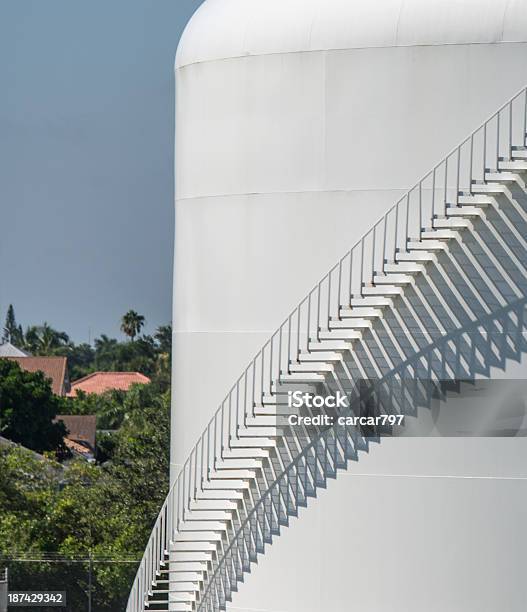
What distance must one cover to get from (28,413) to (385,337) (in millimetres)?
77167

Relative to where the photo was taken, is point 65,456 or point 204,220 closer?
point 204,220

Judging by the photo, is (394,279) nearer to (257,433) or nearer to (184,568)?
(257,433)

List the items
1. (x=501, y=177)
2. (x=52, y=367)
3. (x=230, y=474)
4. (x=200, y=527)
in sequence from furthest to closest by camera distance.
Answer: (x=52, y=367) → (x=200, y=527) → (x=230, y=474) → (x=501, y=177)

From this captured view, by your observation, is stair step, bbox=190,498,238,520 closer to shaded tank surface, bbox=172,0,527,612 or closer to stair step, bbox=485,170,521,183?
shaded tank surface, bbox=172,0,527,612

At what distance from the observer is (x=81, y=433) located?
11506 centimetres

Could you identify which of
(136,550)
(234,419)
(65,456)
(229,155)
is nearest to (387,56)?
(229,155)

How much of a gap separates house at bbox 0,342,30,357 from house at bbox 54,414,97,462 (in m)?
33.8

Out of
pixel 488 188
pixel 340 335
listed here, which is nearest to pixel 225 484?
pixel 340 335

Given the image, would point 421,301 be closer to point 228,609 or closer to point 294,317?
point 294,317

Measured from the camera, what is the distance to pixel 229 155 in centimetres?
2928

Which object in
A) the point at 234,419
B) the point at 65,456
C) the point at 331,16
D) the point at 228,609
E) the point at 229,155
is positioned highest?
the point at 65,456

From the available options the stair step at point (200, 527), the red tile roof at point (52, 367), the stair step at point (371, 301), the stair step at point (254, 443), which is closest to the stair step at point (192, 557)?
the stair step at point (200, 527)

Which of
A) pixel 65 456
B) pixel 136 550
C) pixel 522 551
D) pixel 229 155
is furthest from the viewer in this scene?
pixel 65 456

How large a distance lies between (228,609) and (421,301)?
6153 mm
